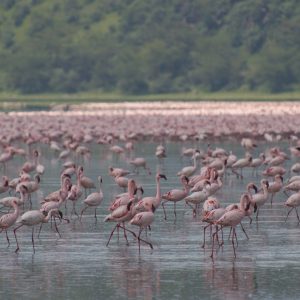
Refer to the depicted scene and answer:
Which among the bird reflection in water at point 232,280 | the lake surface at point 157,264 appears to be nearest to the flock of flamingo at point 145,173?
the lake surface at point 157,264

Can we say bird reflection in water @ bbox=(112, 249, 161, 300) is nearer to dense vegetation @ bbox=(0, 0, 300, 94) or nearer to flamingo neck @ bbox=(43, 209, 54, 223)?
flamingo neck @ bbox=(43, 209, 54, 223)

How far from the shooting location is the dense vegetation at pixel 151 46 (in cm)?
12481

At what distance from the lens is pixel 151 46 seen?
5285 inches

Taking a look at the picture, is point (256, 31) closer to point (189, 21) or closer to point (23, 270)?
point (189, 21)

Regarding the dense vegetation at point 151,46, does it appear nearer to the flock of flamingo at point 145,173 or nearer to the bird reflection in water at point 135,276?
the flock of flamingo at point 145,173

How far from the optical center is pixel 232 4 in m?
140

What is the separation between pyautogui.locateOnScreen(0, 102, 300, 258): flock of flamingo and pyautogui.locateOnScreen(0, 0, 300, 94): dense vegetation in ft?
196

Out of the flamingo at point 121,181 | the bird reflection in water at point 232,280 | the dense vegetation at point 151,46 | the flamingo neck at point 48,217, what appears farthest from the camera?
the dense vegetation at point 151,46

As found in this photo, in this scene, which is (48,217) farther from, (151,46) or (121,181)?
(151,46)

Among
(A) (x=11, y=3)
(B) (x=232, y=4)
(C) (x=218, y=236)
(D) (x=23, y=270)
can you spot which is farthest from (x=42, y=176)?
(A) (x=11, y=3)

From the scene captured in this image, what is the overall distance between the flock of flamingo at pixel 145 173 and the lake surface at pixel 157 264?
0.25 meters

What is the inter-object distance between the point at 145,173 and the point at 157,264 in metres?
15.1

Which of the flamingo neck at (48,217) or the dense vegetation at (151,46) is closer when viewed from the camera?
the flamingo neck at (48,217)

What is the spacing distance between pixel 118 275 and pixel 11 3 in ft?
458
